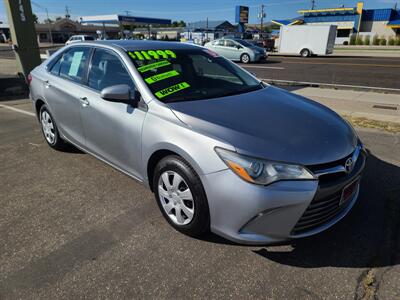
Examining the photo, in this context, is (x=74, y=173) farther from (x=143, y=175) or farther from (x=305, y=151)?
(x=305, y=151)

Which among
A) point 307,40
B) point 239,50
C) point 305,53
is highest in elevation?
point 307,40

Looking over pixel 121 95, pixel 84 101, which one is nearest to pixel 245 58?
pixel 84 101

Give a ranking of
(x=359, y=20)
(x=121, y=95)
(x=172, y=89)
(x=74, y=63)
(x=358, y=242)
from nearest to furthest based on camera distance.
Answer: (x=358, y=242), (x=121, y=95), (x=172, y=89), (x=74, y=63), (x=359, y=20)

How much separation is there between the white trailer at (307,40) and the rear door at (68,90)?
24875 millimetres

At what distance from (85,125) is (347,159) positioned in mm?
2714

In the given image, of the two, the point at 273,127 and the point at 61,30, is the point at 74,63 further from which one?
the point at 61,30

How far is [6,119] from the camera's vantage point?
6480mm

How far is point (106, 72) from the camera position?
339cm

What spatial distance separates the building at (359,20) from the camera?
160ft

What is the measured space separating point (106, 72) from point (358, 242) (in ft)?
9.62

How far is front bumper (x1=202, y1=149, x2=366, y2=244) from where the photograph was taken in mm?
2135

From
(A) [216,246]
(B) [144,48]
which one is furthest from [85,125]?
(A) [216,246]

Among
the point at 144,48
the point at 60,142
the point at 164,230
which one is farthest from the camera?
the point at 60,142

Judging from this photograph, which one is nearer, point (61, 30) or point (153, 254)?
point (153, 254)
